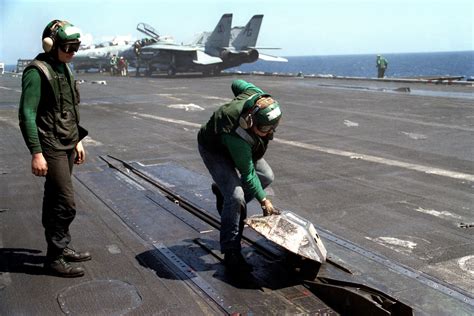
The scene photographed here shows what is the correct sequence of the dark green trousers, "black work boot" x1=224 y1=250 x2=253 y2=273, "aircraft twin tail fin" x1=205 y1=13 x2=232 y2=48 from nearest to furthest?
the dark green trousers, "black work boot" x1=224 y1=250 x2=253 y2=273, "aircraft twin tail fin" x1=205 y1=13 x2=232 y2=48

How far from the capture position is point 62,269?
4.48 metres

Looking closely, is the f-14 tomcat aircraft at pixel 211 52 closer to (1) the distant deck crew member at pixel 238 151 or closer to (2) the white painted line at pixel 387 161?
(2) the white painted line at pixel 387 161

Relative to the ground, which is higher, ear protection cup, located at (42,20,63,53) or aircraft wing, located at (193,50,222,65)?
aircraft wing, located at (193,50,222,65)

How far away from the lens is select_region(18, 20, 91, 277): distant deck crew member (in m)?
4.23

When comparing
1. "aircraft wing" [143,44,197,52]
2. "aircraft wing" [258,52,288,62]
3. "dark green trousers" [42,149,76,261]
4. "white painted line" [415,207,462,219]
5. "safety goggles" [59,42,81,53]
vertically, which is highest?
"aircraft wing" [143,44,197,52]

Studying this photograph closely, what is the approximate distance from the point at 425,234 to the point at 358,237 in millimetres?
774

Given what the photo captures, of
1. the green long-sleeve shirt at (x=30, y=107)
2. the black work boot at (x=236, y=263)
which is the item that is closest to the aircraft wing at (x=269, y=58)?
the black work boot at (x=236, y=263)

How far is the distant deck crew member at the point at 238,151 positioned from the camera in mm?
4316

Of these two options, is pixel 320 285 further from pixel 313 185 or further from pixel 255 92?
pixel 313 185

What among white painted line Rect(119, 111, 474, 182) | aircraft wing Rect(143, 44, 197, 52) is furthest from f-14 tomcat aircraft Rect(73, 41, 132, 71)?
white painted line Rect(119, 111, 474, 182)

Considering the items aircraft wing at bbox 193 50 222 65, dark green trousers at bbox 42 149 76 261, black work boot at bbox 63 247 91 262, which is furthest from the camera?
aircraft wing at bbox 193 50 222 65

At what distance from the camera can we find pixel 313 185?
7832 mm

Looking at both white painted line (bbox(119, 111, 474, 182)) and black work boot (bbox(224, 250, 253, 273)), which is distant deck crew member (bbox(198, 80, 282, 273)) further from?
white painted line (bbox(119, 111, 474, 182))

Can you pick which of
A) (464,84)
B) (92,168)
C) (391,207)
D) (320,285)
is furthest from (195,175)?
(464,84)
